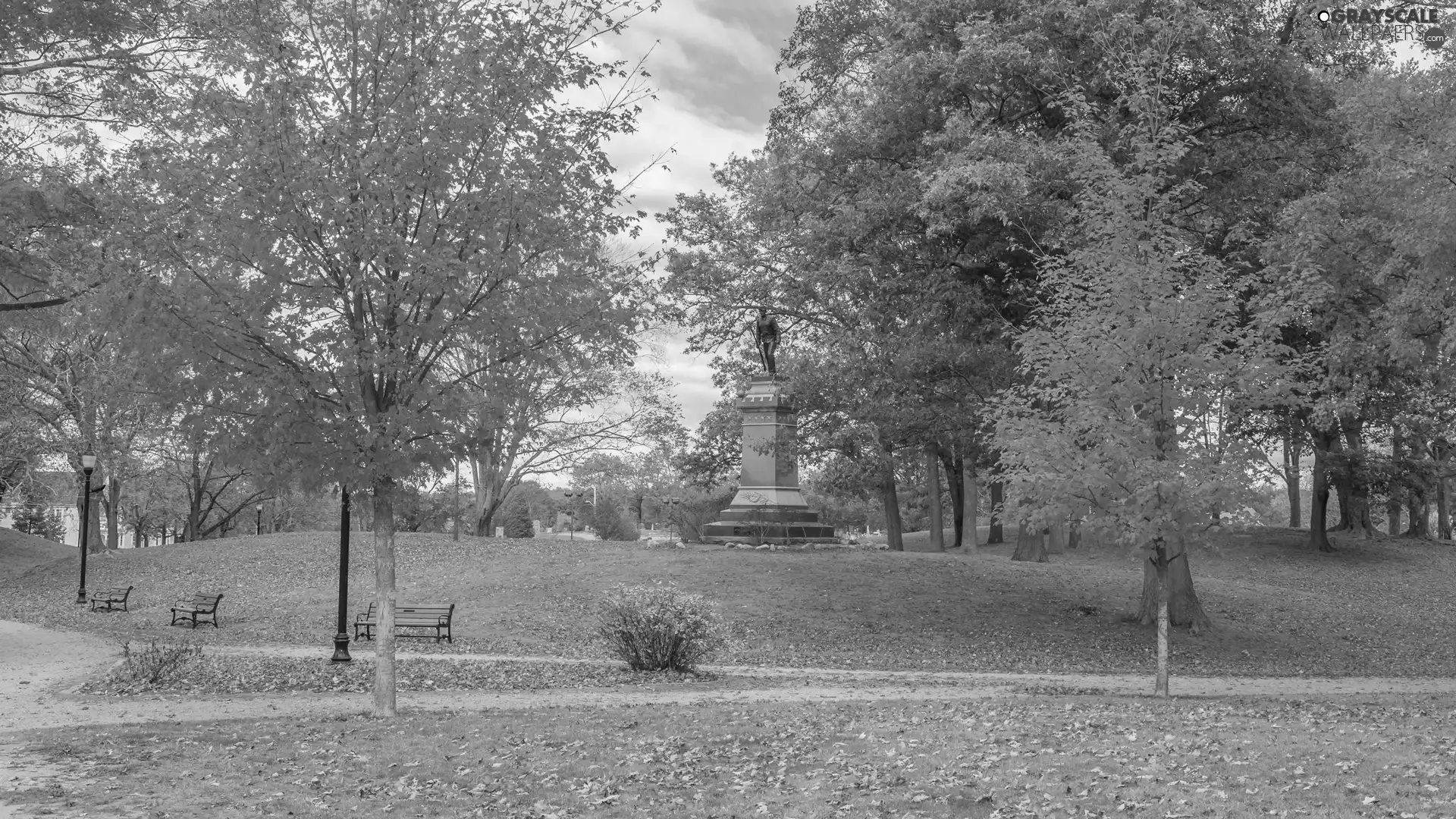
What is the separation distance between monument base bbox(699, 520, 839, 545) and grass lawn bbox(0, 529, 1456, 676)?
1043 millimetres

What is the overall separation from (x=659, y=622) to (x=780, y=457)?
37.1 feet

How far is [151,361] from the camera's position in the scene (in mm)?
9625

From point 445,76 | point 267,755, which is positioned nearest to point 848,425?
point 445,76

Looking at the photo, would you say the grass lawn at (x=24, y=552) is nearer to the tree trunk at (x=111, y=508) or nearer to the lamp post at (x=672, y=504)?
the tree trunk at (x=111, y=508)

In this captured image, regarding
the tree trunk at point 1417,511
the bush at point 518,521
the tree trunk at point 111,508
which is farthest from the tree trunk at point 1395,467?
the tree trunk at point 111,508

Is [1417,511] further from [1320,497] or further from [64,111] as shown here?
[64,111]

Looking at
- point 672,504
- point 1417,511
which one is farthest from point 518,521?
point 1417,511

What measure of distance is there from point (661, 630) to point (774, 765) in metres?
6.02

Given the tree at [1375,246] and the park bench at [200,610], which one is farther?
the park bench at [200,610]

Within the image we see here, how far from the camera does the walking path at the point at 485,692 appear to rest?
1073 cm

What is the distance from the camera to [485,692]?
492 inches

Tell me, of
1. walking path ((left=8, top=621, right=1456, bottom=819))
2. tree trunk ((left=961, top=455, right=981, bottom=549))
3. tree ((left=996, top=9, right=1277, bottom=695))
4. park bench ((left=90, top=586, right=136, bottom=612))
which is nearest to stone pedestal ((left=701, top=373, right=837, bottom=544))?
tree trunk ((left=961, top=455, right=981, bottom=549))

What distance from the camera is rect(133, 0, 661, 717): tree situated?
31.9 ft

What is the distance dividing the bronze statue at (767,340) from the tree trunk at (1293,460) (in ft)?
40.1
